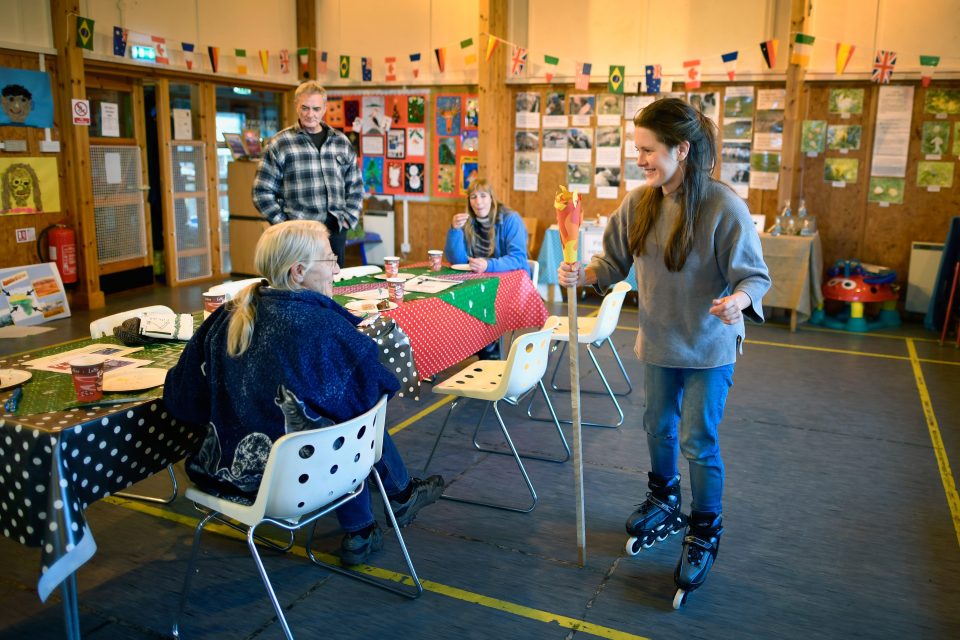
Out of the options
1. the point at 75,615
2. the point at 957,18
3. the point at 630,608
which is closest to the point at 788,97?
the point at 957,18

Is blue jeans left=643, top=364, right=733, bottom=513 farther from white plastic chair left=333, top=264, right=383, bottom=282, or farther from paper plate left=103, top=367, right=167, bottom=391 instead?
white plastic chair left=333, top=264, right=383, bottom=282

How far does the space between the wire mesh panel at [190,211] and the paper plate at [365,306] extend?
5522 mm

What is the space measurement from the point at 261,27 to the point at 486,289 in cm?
610

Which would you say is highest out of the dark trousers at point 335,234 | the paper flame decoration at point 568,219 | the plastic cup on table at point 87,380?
the paper flame decoration at point 568,219

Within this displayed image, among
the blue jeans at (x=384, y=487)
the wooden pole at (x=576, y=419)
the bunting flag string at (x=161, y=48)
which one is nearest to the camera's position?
the wooden pole at (x=576, y=419)

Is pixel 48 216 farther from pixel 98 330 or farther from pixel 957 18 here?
pixel 957 18

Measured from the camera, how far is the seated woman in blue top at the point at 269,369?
2.23 metres

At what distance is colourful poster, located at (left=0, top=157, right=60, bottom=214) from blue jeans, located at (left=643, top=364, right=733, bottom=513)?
5913mm

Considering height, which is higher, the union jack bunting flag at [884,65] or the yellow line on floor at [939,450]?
the union jack bunting flag at [884,65]

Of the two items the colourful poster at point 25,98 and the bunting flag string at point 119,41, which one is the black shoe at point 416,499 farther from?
the bunting flag string at point 119,41

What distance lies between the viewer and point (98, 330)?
10.2ft

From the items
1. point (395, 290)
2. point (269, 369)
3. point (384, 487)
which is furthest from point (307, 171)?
point (269, 369)

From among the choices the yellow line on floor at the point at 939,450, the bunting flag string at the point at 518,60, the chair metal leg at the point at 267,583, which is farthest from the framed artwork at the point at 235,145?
the chair metal leg at the point at 267,583

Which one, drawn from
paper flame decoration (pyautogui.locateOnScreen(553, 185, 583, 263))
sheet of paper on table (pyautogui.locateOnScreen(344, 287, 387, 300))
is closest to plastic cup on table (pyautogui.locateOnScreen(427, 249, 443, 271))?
sheet of paper on table (pyautogui.locateOnScreen(344, 287, 387, 300))
